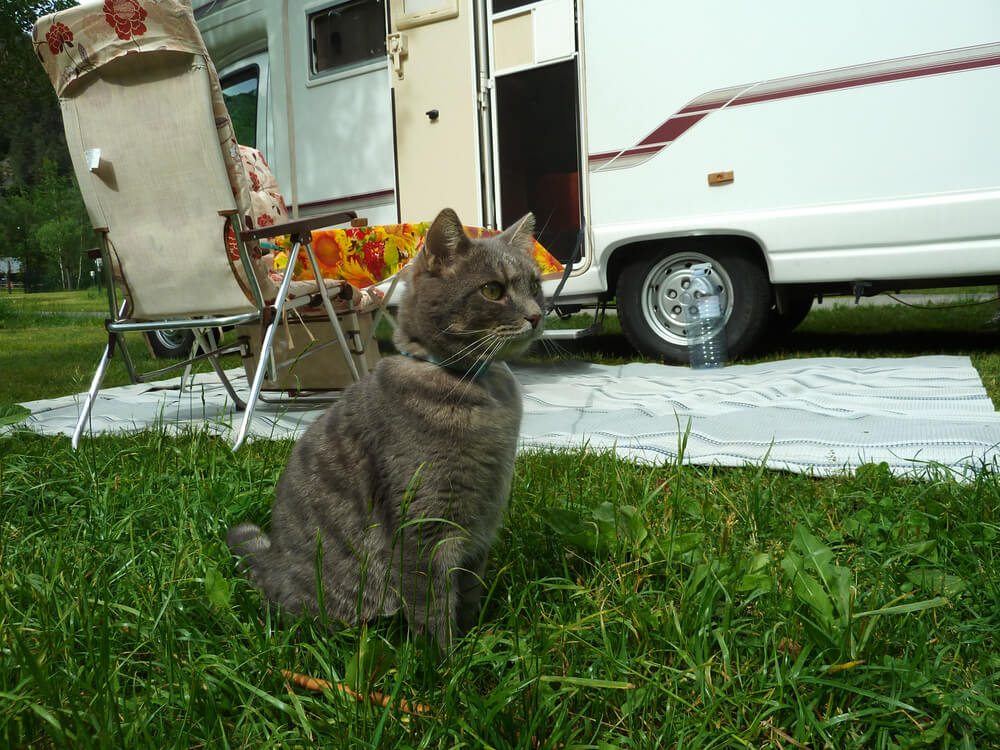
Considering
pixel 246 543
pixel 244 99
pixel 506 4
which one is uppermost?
pixel 506 4

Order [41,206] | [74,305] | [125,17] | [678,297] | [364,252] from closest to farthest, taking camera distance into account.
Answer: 1. [125,17]
2. [364,252]
3. [678,297]
4. [74,305]
5. [41,206]

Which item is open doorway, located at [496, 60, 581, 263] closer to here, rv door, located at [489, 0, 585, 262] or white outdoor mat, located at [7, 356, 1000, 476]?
rv door, located at [489, 0, 585, 262]

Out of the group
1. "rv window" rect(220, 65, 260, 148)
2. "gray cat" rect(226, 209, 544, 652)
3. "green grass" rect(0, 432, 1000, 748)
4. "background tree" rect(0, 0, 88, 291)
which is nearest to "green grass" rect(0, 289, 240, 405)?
"rv window" rect(220, 65, 260, 148)

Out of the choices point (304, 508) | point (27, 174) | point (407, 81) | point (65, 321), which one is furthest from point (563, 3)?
point (27, 174)

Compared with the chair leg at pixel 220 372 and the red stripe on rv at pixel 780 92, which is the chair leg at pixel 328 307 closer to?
the chair leg at pixel 220 372

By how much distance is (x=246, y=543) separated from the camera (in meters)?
1.64

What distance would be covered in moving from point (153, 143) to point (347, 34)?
3.71 meters

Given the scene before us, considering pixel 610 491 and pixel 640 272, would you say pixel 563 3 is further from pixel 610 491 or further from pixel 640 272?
pixel 610 491

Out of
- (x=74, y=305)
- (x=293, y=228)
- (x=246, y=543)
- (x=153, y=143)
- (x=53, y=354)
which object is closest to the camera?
(x=246, y=543)

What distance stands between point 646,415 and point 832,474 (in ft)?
4.18

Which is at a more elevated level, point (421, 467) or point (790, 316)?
point (421, 467)

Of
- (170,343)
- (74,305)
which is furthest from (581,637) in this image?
(74,305)

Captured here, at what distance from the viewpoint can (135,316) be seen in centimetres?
330

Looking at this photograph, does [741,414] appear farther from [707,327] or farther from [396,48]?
[396,48]
